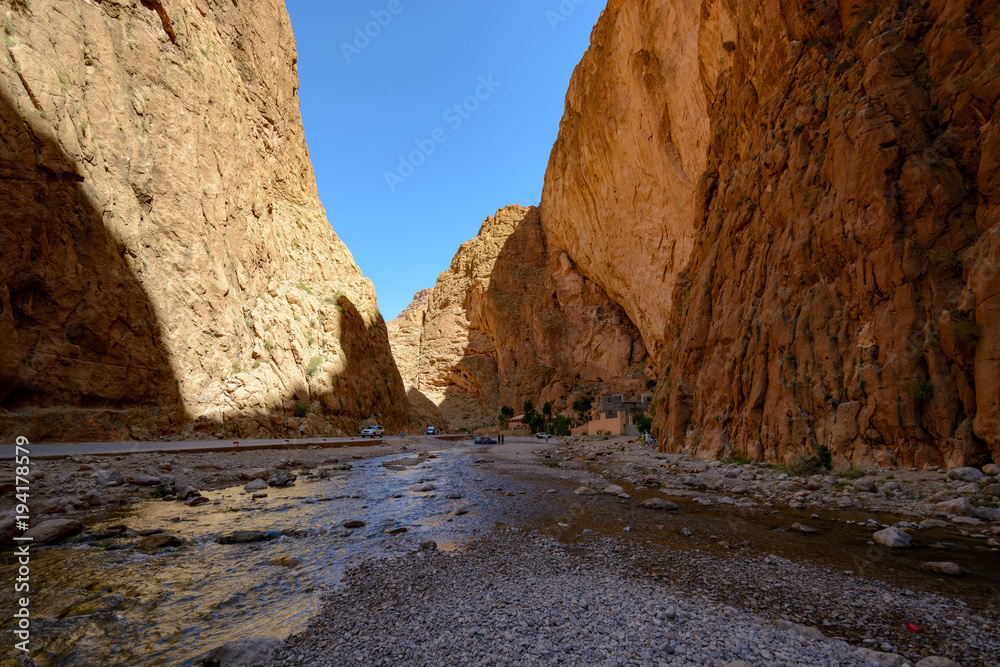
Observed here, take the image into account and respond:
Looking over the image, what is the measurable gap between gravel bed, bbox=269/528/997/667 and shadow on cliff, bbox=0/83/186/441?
21275mm

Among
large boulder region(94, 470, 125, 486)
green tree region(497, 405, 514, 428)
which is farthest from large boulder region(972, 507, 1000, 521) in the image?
green tree region(497, 405, 514, 428)

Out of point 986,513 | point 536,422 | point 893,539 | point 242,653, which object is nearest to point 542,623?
point 242,653

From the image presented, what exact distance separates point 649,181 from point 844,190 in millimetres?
27986

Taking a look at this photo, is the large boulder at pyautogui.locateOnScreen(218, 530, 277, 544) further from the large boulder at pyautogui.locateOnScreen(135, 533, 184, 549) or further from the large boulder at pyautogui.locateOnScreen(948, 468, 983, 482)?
the large boulder at pyautogui.locateOnScreen(948, 468, 983, 482)

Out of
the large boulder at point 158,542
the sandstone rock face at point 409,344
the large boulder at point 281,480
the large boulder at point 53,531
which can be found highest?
the sandstone rock face at point 409,344

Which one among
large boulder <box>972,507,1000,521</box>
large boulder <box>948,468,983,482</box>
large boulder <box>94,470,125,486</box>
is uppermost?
large boulder <box>948,468,983,482</box>

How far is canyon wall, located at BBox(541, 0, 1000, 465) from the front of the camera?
38.2ft

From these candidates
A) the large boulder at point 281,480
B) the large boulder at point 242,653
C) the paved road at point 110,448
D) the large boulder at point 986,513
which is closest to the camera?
the large boulder at point 242,653

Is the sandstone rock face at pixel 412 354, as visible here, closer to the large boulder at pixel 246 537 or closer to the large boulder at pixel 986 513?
the large boulder at pixel 246 537

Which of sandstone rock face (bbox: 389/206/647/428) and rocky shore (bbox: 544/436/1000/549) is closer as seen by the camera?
rocky shore (bbox: 544/436/1000/549)

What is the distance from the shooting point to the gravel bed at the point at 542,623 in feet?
12.9

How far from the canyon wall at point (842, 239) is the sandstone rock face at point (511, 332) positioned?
122ft

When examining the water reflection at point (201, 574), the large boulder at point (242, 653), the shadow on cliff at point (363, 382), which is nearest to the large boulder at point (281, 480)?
the water reflection at point (201, 574)

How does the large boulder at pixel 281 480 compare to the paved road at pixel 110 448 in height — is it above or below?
below
